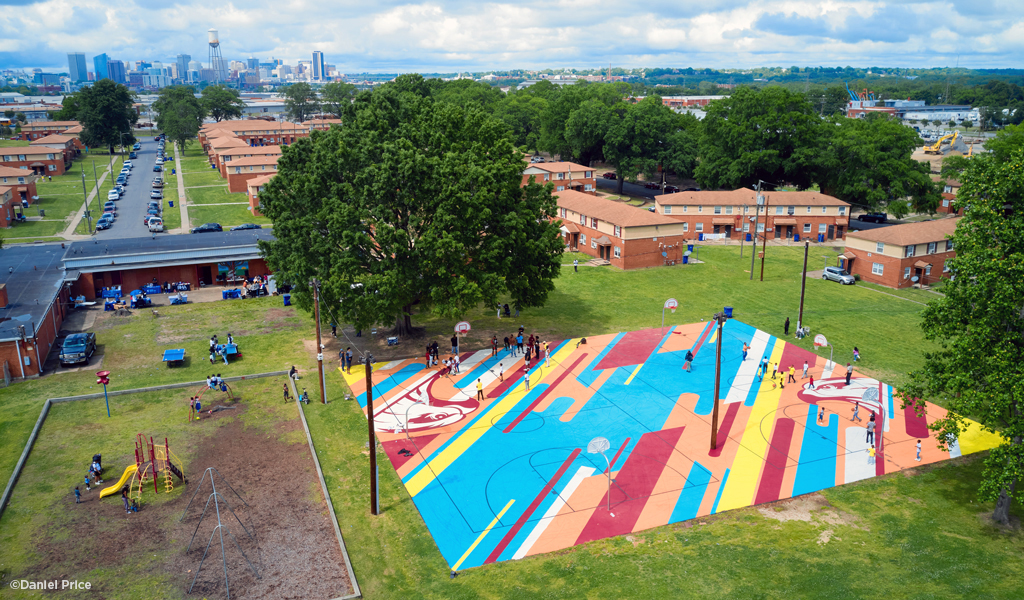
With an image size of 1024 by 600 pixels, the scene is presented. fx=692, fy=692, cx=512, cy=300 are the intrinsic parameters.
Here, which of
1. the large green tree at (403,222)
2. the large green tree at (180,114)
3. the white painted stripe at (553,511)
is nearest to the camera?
the white painted stripe at (553,511)

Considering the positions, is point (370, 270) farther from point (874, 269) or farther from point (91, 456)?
point (874, 269)

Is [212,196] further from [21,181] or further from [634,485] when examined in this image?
[634,485]

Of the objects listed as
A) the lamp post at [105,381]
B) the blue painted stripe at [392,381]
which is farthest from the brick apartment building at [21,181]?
the blue painted stripe at [392,381]

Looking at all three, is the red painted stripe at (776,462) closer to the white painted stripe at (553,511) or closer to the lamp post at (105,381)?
the white painted stripe at (553,511)

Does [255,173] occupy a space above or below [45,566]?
above

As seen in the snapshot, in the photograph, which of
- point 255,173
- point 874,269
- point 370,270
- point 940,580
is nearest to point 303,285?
point 370,270

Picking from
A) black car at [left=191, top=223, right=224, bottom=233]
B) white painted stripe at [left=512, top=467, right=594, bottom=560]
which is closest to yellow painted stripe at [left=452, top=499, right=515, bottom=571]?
white painted stripe at [left=512, top=467, right=594, bottom=560]
